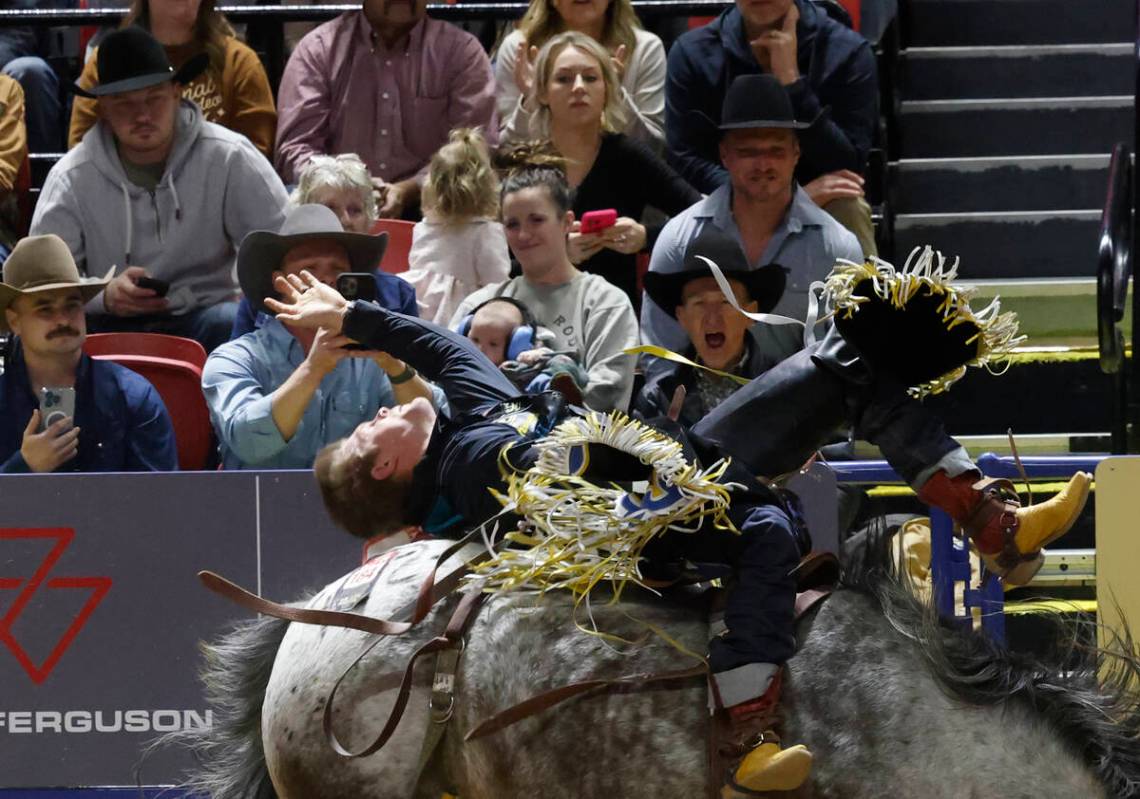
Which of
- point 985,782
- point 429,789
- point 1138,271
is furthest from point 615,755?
point 1138,271

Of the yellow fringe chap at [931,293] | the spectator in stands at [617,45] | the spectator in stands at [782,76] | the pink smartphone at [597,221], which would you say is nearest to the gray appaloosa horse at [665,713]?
the yellow fringe chap at [931,293]

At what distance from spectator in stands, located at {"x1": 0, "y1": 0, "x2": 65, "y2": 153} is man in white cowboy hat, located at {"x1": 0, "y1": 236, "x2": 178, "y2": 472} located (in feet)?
7.21

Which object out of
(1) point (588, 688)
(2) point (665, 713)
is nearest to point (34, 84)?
(1) point (588, 688)

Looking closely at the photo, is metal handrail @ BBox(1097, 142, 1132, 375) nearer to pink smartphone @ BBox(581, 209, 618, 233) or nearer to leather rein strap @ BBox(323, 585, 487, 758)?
pink smartphone @ BBox(581, 209, 618, 233)

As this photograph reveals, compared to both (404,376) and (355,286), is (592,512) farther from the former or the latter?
(404,376)

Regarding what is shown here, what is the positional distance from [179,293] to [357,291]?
2.07m

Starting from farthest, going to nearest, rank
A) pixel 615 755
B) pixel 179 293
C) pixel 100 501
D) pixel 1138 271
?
pixel 179 293, pixel 1138 271, pixel 100 501, pixel 615 755

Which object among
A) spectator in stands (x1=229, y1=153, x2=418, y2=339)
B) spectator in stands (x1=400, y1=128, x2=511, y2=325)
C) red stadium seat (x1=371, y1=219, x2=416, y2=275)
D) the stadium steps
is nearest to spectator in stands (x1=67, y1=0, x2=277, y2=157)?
red stadium seat (x1=371, y1=219, x2=416, y2=275)

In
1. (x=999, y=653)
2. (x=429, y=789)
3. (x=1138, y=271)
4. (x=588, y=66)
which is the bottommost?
(x=429, y=789)

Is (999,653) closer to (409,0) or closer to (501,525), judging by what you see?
(501,525)

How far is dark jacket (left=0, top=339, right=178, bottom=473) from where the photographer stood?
591 cm

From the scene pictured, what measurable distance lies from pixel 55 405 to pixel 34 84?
2.79m

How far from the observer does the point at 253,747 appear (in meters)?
4.57

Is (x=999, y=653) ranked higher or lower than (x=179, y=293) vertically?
lower
